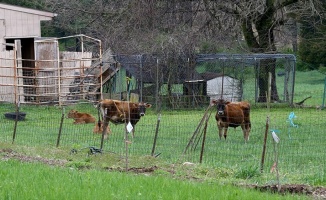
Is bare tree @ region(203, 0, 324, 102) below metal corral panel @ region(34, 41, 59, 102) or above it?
above

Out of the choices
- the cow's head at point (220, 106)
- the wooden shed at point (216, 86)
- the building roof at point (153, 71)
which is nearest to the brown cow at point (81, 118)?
the cow's head at point (220, 106)

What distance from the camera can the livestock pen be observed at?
14.8 m

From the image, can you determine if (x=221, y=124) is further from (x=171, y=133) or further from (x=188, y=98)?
(x=188, y=98)

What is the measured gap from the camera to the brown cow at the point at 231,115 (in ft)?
69.7

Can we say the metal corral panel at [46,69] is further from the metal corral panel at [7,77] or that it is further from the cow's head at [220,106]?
the cow's head at [220,106]

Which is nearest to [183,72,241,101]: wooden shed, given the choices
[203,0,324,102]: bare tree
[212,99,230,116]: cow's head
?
[203,0,324,102]: bare tree

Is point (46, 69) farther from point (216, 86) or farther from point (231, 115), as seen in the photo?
point (231, 115)

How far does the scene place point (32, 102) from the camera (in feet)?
102

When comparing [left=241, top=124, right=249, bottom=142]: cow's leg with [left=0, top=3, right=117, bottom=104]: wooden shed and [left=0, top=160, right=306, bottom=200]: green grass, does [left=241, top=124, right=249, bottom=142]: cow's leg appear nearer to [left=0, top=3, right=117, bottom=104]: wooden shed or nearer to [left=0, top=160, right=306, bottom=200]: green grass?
[left=0, top=160, right=306, bottom=200]: green grass

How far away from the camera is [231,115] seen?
21.8m

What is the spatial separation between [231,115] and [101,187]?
11342 mm

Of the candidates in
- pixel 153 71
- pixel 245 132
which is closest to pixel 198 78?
pixel 153 71

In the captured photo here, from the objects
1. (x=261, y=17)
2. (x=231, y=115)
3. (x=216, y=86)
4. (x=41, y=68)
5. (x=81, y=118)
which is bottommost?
(x=81, y=118)

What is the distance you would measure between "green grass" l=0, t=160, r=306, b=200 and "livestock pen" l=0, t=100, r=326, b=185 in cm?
216
